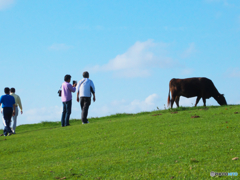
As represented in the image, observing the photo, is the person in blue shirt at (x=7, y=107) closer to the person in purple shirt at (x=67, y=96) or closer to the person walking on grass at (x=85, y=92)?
the person in purple shirt at (x=67, y=96)

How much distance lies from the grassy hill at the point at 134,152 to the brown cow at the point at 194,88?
862 centimetres

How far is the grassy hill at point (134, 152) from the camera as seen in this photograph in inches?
218

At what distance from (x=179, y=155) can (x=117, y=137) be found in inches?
131

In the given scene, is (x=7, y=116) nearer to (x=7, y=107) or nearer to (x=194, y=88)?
(x=7, y=107)

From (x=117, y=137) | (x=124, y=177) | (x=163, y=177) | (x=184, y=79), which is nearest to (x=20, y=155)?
(x=117, y=137)

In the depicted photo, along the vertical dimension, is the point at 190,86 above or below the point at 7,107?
above

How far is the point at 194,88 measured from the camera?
20.1 meters

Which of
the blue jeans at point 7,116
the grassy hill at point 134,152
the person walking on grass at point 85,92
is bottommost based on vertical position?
the grassy hill at point 134,152

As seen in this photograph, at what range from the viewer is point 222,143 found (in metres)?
7.04

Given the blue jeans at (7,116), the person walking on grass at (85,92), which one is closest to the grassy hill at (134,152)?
the person walking on grass at (85,92)

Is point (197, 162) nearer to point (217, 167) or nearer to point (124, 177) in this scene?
point (217, 167)

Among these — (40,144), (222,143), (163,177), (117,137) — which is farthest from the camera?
(40,144)

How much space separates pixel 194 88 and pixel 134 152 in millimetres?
14044

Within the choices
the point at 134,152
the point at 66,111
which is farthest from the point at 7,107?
the point at 134,152
